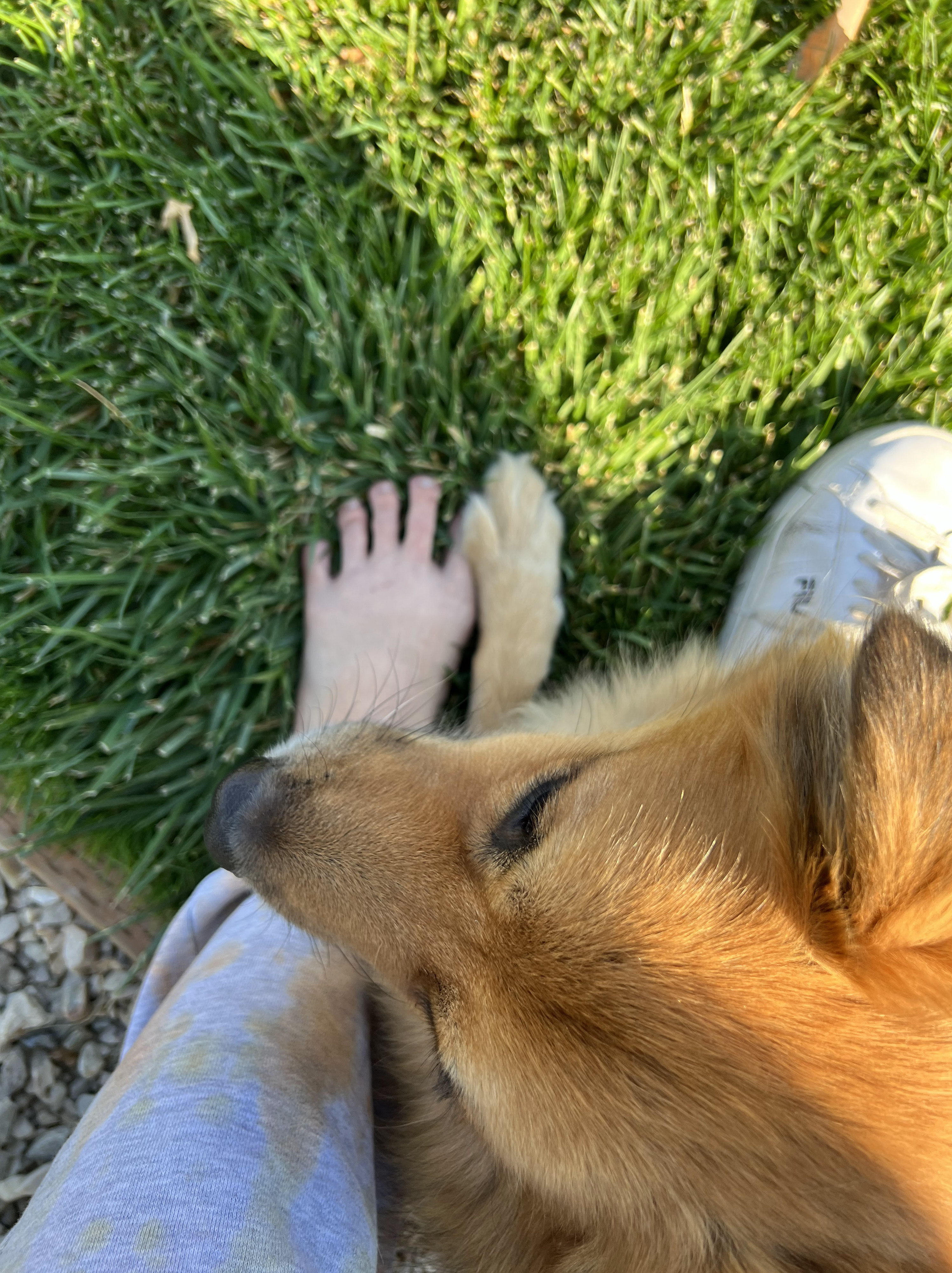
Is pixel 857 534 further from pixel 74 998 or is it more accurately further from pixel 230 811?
pixel 74 998

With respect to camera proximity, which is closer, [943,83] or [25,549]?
[25,549]

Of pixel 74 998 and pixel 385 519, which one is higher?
pixel 385 519

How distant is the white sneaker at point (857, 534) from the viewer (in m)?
2.39

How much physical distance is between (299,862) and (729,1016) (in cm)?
81

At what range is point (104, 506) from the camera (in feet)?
7.43

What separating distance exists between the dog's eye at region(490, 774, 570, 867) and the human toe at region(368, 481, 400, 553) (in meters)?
1.19

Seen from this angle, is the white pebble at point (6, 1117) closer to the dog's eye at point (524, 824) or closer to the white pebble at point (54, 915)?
the white pebble at point (54, 915)

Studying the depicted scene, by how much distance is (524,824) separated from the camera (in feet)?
4.57

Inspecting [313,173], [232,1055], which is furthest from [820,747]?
[313,173]

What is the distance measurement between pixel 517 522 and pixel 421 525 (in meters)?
0.31

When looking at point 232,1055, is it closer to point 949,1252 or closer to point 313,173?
point 949,1252

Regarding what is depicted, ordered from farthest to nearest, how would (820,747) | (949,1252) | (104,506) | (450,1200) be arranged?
1. (104,506)
2. (450,1200)
3. (820,747)
4. (949,1252)

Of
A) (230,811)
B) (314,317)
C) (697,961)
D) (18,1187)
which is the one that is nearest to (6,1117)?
(18,1187)

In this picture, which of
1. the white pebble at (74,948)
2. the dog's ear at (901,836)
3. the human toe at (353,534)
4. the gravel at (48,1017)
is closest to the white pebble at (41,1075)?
the gravel at (48,1017)
